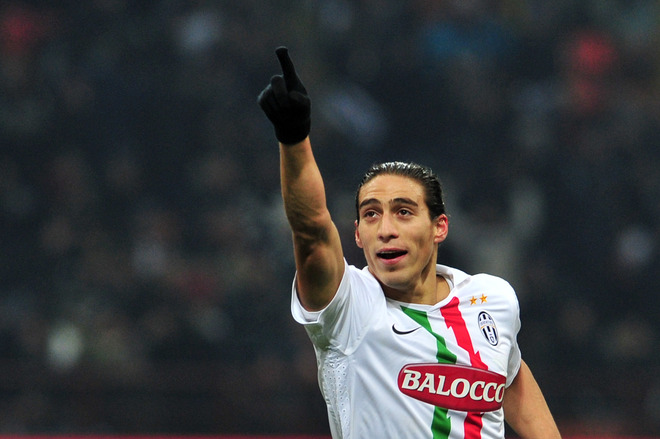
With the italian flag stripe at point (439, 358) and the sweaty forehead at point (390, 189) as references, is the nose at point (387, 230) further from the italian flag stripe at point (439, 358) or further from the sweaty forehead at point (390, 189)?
the italian flag stripe at point (439, 358)

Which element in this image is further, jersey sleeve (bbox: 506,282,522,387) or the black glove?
jersey sleeve (bbox: 506,282,522,387)

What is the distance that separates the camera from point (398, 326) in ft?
9.56

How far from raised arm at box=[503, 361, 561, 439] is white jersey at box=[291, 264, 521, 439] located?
0.80 feet

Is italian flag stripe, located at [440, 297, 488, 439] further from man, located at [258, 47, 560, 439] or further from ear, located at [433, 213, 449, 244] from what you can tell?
ear, located at [433, 213, 449, 244]

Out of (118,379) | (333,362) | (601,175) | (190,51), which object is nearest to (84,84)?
(190,51)

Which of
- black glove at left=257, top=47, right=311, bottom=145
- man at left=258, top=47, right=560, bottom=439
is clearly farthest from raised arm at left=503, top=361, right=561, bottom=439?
black glove at left=257, top=47, right=311, bottom=145

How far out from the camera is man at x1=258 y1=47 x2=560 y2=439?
2.70 m

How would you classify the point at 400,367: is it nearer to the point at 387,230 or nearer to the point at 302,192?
the point at 387,230

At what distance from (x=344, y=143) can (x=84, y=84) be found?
2257 millimetres

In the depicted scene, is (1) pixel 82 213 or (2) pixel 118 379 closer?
(2) pixel 118 379

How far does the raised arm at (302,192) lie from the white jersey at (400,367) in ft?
0.30

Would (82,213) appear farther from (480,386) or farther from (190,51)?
(480,386)

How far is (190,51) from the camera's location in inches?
335

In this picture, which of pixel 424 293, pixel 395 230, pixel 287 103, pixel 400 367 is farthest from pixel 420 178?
pixel 287 103
